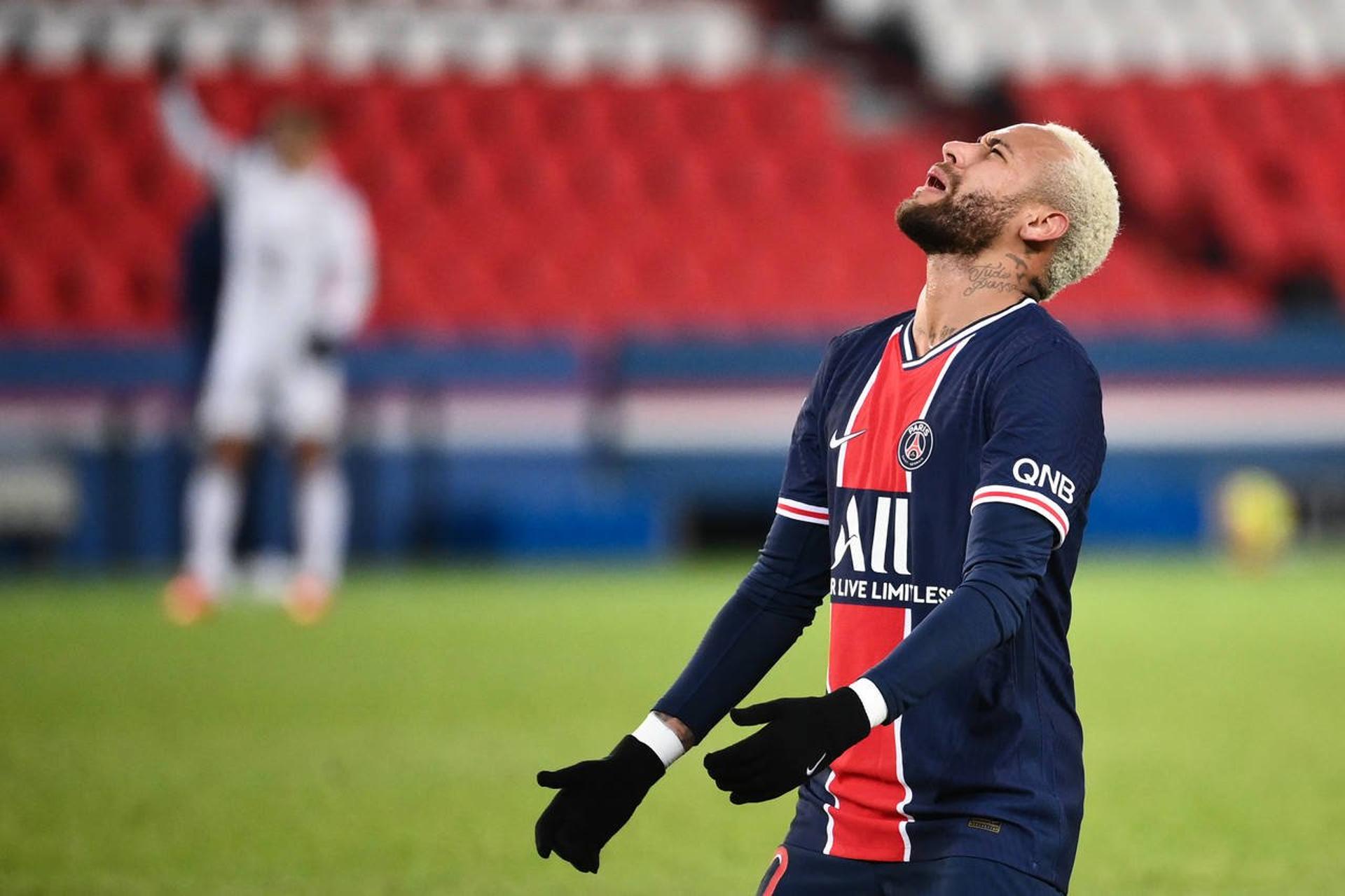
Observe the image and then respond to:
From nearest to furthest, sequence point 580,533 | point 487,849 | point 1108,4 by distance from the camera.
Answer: point 487,849, point 580,533, point 1108,4

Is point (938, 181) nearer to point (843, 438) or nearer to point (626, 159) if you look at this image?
point (843, 438)

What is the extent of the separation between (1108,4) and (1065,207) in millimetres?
17764

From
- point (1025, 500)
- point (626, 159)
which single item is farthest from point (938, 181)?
point (626, 159)

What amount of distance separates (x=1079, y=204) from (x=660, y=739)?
3.27ft

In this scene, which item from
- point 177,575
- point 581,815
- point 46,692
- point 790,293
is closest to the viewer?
point 581,815

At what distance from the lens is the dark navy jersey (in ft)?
9.01

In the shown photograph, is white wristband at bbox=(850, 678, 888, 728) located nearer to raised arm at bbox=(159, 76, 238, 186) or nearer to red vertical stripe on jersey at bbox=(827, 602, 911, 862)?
red vertical stripe on jersey at bbox=(827, 602, 911, 862)

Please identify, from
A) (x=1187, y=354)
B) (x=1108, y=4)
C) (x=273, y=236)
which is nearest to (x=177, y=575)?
(x=273, y=236)

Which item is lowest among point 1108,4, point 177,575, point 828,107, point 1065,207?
point 177,575

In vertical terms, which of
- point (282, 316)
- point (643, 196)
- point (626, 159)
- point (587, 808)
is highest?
point (626, 159)

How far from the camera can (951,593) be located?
8.89 feet

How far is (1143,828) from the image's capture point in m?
5.05

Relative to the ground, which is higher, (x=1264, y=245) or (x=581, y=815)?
(x=1264, y=245)

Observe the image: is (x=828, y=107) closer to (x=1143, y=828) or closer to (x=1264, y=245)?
(x=1264, y=245)
